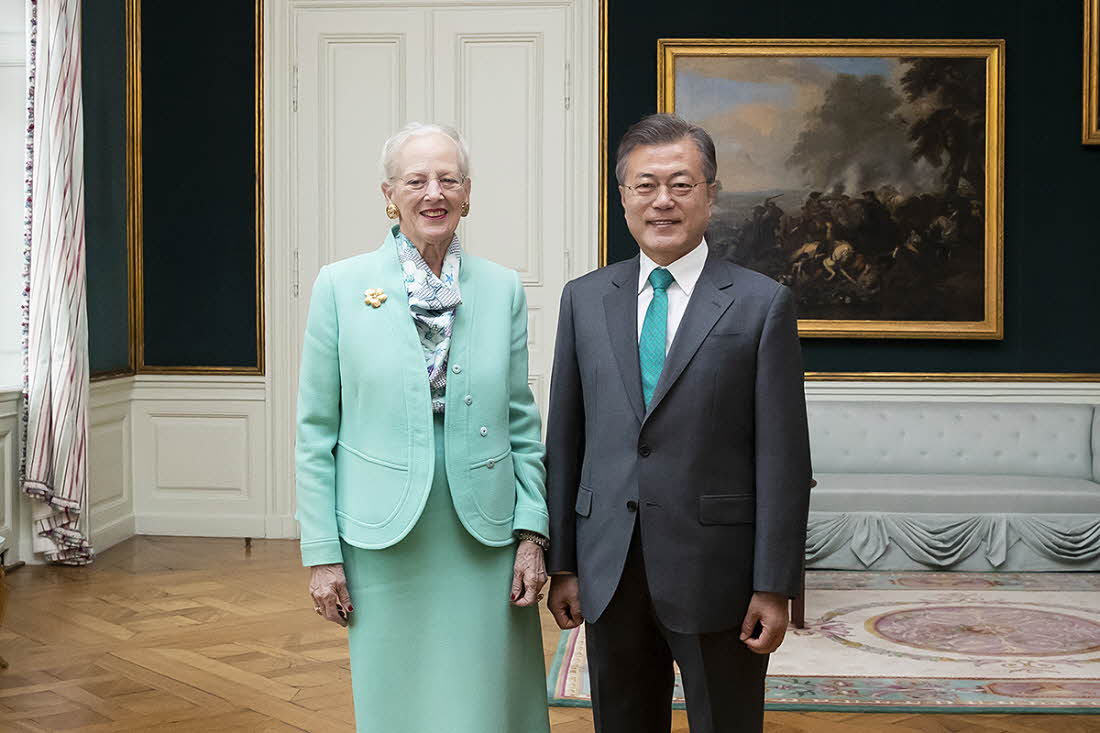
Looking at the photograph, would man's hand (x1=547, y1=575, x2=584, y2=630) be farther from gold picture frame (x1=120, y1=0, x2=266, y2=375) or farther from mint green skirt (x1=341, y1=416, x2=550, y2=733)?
gold picture frame (x1=120, y1=0, x2=266, y2=375)

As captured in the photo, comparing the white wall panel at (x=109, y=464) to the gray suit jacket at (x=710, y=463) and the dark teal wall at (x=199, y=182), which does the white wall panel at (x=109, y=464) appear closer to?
the dark teal wall at (x=199, y=182)

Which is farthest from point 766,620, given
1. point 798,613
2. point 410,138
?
point 798,613

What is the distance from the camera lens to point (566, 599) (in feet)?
7.23

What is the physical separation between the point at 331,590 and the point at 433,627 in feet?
0.65

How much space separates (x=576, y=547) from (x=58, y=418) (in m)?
4.26

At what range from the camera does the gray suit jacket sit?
2.04 metres

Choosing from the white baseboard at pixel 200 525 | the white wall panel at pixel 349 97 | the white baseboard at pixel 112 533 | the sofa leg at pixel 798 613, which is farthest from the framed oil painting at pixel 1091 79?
the white baseboard at pixel 112 533

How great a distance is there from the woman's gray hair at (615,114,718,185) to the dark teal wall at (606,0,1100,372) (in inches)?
173

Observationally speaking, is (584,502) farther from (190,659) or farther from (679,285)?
(190,659)

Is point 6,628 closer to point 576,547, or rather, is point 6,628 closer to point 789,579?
point 576,547

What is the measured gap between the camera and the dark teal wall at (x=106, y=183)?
6.18 metres

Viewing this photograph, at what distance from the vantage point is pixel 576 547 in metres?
2.19

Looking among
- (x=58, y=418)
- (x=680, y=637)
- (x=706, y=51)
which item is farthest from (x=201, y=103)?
(x=680, y=637)

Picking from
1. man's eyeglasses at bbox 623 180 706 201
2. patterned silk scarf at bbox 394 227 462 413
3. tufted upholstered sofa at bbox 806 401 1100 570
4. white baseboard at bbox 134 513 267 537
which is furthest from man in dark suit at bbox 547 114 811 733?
white baseboard at bbox 134 513 267 537
